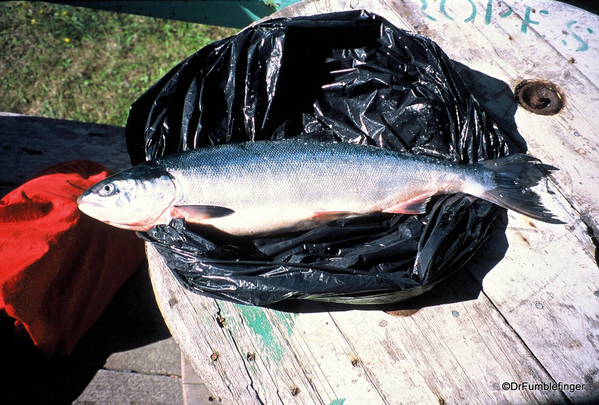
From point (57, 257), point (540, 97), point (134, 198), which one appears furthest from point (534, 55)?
point (57, 257)

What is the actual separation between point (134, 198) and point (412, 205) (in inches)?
61.4

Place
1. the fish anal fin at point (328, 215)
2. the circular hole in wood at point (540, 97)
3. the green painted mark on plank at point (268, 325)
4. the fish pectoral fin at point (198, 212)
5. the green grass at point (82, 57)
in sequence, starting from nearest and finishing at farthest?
1. the green painted mark on plank at point (268, 325)
2. the fish pectoral fin at point (198, 212)
3. the fish anal fin at point (328, 215)
4. the circular hole in wood at point (540, 97)
5. the green grass at point (82, 57)

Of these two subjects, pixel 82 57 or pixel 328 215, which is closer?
pixel 328 215

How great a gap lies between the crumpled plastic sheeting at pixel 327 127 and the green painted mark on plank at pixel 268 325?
0.15 m

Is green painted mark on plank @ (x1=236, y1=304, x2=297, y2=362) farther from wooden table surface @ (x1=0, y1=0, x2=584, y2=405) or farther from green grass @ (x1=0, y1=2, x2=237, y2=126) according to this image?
green grass @ (x1=0, y1=2, x2=237, y2=126)

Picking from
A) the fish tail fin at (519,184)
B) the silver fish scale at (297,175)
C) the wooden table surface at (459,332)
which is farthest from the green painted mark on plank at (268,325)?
the fish tail fin at (519,184)

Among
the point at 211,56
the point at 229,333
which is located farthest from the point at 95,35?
the point at 229,333

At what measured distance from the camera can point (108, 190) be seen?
2.23 metres

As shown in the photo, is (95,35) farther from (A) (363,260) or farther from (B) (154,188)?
(A) (363,260)

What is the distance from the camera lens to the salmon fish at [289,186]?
2.20 meters

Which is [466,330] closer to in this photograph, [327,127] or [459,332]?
[459,332]

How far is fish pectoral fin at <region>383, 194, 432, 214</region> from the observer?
229 centimetres

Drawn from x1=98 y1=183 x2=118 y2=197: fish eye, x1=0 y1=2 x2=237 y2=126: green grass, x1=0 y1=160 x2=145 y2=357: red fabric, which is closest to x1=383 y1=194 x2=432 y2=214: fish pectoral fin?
x1=98 y1=183 x2=118 y2=197: fish eye

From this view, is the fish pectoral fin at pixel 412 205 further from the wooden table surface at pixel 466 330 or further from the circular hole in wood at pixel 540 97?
the circular hole in wood at pixel 540 97
